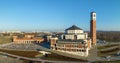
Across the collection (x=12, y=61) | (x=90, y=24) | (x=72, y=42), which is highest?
(x=90, y=24)

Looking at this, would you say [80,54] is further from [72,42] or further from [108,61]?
[108,61]

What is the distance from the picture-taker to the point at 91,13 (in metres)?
66.0

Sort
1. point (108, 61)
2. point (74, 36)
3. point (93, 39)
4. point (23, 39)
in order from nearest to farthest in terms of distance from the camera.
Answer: point (108, 61)
point (74, 36)
point (93, 39)
point (23, 39)

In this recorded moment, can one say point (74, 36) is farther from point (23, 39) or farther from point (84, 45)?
point (23, 39)

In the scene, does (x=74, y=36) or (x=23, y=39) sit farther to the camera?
(x=23, y=39)

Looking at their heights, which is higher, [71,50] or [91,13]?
[91,13]

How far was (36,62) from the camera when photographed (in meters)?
37.3

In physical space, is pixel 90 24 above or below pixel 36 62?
above

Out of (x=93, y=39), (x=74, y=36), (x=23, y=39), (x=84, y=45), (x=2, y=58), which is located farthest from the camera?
(x=23, y=39)

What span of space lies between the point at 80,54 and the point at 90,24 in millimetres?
22086

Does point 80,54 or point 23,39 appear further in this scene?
point 23,39

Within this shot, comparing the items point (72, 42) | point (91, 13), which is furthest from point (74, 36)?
point (91, 13)

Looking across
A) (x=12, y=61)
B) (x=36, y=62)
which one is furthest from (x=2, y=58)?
(x=36, y=62)

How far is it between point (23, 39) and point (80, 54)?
111 feet
